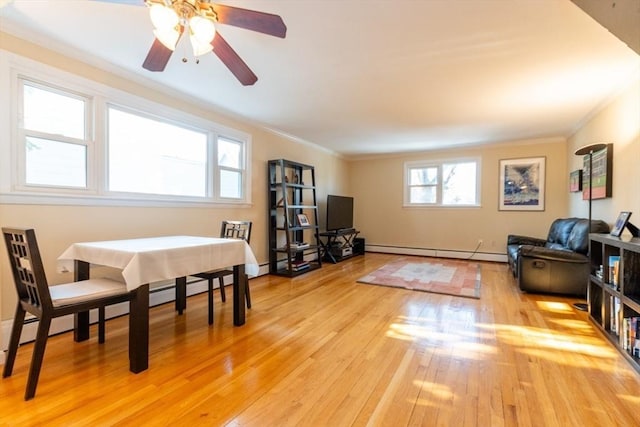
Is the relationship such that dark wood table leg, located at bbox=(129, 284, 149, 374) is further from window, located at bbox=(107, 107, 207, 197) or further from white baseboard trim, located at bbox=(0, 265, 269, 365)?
window, located at bbox=(107, 107, 207, 197)

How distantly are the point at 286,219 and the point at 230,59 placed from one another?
275 centimetres

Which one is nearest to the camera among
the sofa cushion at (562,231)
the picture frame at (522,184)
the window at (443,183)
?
the sofa cushion at (562,231)

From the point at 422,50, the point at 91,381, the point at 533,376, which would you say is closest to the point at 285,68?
the point at 422,50

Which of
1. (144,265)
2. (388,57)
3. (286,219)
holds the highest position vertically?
(388,57)

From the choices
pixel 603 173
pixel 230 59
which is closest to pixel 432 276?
pixel 603 173

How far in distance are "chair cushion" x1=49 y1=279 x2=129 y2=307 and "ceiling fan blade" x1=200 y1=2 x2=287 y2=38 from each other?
1.74 m

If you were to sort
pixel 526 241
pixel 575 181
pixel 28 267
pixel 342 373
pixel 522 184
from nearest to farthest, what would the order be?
pixel 28 267
pixel 342 373
pixel 575 181
pixel 526 241
pixel 522 184

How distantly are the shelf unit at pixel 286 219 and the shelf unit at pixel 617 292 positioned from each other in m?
3.38

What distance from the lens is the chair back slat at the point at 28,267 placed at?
1602mm

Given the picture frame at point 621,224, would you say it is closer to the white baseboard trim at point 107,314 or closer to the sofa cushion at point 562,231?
the sofa cushion at point 562,231

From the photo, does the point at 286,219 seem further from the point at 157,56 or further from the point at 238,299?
the point at 157,56

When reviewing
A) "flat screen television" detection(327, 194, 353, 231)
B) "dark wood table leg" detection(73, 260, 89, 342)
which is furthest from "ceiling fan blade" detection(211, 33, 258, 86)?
"flat screen television" detection(327, 194, 353, 231)

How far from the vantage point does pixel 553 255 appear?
3365 mm

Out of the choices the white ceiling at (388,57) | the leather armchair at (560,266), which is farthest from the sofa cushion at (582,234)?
the white ceiling at (388,57)
